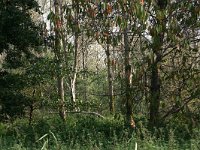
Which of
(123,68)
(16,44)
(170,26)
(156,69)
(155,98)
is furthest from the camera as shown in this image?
(16,44)

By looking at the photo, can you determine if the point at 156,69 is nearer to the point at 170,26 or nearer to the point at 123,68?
the point at 123,68

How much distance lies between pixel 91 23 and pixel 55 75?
6533 mm

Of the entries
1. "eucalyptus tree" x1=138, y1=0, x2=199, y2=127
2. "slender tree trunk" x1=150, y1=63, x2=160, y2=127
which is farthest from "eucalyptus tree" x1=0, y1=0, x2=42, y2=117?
"eucalyptus tree" x1=138, y1=0, x2=199, y2=127

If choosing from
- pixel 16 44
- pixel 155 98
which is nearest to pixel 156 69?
pixel 155 98

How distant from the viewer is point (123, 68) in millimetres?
11469

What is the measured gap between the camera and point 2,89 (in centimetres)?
1423

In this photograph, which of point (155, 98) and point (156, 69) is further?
point (156, 69)

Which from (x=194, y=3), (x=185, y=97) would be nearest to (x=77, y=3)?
(x=194, y=3)

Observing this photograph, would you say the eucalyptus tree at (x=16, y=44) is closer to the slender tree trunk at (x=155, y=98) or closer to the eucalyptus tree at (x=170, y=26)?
the slender tree trunk at (x=155, y=98)

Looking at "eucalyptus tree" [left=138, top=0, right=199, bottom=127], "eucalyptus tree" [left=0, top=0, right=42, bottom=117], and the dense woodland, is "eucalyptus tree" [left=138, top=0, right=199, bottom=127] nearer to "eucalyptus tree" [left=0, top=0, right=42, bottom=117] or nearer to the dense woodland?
the dense woodland

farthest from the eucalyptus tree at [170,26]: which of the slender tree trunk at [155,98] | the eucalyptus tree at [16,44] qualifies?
the eucalyptus tree at [16,44]

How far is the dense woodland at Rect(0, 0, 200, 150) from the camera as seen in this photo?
768 cm

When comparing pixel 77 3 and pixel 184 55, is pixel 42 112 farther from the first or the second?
pixel 77 3

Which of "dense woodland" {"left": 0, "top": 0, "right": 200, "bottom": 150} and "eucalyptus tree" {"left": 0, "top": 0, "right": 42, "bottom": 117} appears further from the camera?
"eucalyptus tree" {"left": 0, "top": 0, "right": 42, "bottom": 117}
